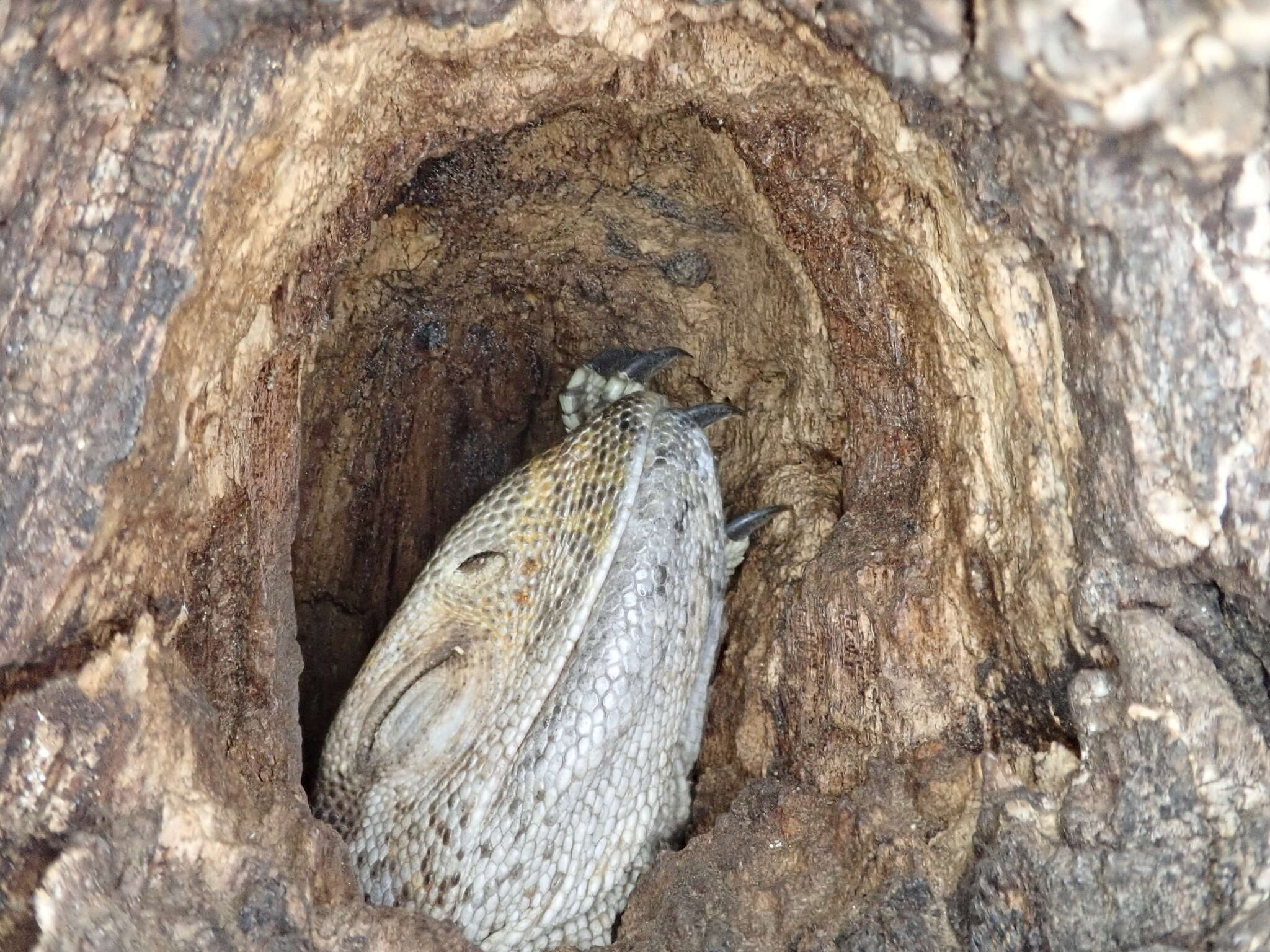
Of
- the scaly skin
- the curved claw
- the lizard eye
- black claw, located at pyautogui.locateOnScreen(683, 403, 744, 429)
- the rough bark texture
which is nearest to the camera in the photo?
the rough bark texture

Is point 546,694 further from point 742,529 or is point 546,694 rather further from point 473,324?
point 473,324

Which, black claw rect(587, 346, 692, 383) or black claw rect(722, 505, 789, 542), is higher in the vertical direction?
black claw rect(587, 346, 692, 383)

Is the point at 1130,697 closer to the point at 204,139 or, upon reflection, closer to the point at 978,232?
the point at 978,232

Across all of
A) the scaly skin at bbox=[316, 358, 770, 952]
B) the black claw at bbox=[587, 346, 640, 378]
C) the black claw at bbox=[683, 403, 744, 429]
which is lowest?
the scaly skin at bbox=[316, 358, 770, 952]

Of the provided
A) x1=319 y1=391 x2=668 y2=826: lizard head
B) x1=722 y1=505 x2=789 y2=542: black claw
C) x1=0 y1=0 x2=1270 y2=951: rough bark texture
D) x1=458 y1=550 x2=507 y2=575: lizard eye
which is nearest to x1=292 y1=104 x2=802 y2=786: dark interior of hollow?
x1=0 y1=0 x2=1270 y2=951: rough bark texture

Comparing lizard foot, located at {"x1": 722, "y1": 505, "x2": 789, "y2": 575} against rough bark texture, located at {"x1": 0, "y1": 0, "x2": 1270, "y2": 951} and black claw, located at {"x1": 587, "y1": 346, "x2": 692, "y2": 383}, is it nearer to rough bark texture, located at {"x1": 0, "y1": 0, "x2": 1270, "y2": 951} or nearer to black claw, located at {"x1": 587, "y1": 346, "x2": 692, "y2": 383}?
rough bark texture, located at {"x1": 0, "y1": 0, "x2": 1270, "y2": 951}

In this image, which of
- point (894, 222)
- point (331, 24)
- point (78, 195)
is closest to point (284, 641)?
point (78, 195)
